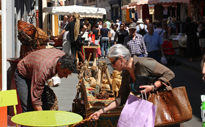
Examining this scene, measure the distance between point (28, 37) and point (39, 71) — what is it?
6.36ft

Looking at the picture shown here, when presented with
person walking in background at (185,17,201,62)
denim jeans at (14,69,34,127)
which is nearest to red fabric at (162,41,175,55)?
person walking in background at (185,17,201,62)

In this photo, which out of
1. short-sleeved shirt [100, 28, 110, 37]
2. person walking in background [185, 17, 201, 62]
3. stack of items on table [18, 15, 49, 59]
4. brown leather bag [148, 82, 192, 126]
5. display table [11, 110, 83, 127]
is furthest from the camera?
short-sleeved shirt [100, 28, 110, 37]

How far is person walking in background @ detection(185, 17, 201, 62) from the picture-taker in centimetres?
1438

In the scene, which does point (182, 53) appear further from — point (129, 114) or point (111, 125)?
point (129, 114)

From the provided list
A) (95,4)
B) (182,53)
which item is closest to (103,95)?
(182,53)

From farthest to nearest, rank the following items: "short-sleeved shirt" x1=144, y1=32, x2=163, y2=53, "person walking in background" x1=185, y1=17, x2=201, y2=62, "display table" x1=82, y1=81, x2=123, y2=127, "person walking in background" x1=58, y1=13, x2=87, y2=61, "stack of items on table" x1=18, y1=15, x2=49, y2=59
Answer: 1. "person walking in background" x1=185, y1=17, x2=201, y2=62
2. "person walking in background" x1=58, y1=13, x2=87, y2=61
3. "short-sleeved shirt" x1=144, y1=32, x2=163, y2=53
4. "stack of items on table" x1=18, y1=15, x2=49, y2=59
5. "display table" x1=82, y1=81, x2=123, y2=127

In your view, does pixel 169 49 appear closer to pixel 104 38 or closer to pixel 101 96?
pixel 104 38

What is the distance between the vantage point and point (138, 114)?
3424 mm

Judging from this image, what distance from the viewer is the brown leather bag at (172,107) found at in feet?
11.3

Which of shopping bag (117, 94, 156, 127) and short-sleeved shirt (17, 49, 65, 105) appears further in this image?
short-sleeved shirt (17, 49, 65, 105)

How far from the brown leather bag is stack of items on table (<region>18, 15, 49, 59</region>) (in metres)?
2.90

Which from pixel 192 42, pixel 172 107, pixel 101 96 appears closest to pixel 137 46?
pixel 101 96

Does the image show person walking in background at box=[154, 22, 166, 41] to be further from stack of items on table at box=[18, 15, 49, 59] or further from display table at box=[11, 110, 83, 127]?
display table at box=[11, 110, 83, 127]

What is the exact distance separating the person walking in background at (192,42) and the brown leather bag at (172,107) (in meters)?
11.3
